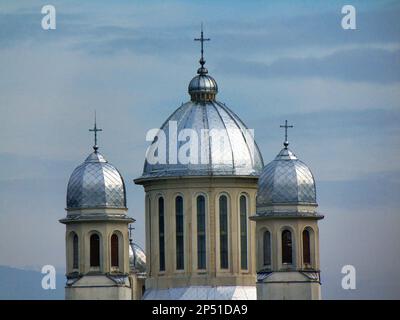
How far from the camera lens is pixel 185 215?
365 ft

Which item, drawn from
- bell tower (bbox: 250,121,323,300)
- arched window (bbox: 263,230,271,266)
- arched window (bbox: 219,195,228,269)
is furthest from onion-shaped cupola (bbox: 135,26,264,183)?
arched window (bbox: 263,230,271,266)

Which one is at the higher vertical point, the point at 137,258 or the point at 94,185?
the point at 94,185

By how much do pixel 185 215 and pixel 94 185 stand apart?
11.0 ft

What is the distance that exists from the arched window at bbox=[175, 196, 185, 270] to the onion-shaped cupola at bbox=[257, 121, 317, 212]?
13.5ft

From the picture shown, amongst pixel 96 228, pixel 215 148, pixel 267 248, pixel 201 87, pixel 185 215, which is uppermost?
pixel 201 87

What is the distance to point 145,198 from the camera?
112438 mm

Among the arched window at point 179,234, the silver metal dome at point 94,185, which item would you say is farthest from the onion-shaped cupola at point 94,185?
the arched window at point 179,234

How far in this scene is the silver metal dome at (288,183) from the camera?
355ft

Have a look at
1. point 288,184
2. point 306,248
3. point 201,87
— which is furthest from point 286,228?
point 201,87

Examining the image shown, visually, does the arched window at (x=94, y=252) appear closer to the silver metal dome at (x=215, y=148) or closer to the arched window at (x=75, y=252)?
the arched window at (x=75, y=252)

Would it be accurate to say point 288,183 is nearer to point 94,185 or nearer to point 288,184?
point 288,184

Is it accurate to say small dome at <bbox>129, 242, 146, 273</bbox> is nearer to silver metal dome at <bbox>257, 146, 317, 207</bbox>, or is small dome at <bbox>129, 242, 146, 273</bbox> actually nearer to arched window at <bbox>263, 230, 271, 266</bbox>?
arched window at <bbox>263, 230, 271, 266</bbox>

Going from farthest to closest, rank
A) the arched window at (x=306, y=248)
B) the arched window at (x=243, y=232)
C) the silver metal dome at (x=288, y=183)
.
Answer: the arched window at (x=243, y=232), the silver metal dome at (x=288, y=183), the arched window at (x=306, y=248)
